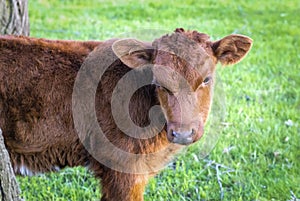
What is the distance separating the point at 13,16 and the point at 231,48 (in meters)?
2.77

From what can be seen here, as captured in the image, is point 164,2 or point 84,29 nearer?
point 84,29

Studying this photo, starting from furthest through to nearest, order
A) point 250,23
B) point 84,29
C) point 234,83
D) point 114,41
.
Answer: point 250,23, point 84,29, point 234,83, point 114,41

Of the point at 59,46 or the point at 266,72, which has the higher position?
the point at 59,46

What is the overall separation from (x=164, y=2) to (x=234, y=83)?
4870 mm

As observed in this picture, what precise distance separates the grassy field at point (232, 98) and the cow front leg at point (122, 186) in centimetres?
73

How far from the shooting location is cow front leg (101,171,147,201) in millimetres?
3820

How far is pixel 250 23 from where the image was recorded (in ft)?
32.9

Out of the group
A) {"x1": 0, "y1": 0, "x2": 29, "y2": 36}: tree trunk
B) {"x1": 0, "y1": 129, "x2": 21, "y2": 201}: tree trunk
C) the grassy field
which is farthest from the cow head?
{"x1": 0, "y1": 0, "x2": 29, "y2": 36}: tree trunk

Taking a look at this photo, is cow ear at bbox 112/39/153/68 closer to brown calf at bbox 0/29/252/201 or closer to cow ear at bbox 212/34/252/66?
Answer: brown calf at bbox 0/29/252/201

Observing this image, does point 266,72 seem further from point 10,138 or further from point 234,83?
point 10,138

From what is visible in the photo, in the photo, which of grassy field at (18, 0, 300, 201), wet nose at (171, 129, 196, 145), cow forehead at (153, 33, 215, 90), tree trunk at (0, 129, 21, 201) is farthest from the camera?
grassy field at (18, 0, 300, 201)

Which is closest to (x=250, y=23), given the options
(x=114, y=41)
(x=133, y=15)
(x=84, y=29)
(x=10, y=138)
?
(x=133, y=15)

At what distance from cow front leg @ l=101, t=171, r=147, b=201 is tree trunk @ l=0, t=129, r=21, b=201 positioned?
0.71 m

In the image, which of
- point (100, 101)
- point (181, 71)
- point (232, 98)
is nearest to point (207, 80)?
point (181, 71)
